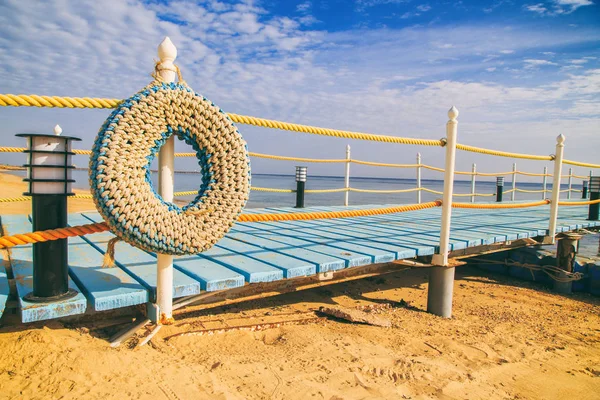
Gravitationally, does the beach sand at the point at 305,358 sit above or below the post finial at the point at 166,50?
below

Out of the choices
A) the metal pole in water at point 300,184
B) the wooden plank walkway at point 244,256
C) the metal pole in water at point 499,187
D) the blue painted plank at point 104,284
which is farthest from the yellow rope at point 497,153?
the metal pole in water at point 499,187

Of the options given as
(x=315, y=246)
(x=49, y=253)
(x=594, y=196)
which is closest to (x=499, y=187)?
(x=594, y=196)

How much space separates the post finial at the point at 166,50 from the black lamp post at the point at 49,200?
492mm

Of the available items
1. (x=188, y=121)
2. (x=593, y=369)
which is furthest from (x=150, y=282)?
(x=593, y=369)

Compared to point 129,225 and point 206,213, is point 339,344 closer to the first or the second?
point 206,213

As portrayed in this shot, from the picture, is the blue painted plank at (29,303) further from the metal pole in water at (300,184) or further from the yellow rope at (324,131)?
the metal pole in water at (300,184)

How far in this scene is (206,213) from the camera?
162 centimetres

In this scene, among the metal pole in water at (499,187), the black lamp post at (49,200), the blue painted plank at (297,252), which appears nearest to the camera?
the black lamp post at (49,200)

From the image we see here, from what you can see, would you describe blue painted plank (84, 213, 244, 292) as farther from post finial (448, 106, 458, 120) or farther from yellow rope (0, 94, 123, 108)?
post finial (448, 106, 458, 120)

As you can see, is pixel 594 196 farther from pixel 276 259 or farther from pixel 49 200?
pixel 49 200

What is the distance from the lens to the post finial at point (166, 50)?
1637 millimetres

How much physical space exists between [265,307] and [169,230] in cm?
145

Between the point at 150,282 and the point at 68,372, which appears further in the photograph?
the point at 150,282

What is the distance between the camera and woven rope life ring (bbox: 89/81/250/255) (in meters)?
1.41
